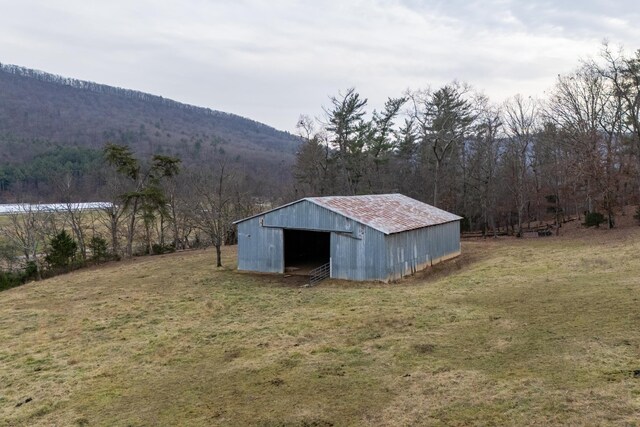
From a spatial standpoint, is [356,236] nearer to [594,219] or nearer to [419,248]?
[419,248]

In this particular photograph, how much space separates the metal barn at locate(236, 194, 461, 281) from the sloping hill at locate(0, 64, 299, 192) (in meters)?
60.9

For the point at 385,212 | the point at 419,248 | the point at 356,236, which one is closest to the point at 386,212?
the point at 385,212

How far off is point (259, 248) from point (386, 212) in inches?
271

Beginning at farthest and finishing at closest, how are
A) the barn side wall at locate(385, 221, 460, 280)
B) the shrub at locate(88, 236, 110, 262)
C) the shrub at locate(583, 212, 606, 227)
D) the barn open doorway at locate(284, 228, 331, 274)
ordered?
the shrub at locate(583, 212, 606, 227) → the shrub at locate(88, 236, 110, 262) → the barn open doorway at locate(284, 228, 331, 274) → the barn side wall at locate(385, 221, 460, 280)

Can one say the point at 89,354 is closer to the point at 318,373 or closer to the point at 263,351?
the point at 263,351


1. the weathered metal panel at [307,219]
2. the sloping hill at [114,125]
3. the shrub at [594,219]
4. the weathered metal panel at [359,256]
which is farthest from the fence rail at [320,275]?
the sloping hill at [114,125]

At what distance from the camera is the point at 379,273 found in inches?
776

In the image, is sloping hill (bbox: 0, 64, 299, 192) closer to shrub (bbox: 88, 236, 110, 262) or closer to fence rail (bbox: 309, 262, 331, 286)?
shrub (bbox: 88, 236, 110, 262)

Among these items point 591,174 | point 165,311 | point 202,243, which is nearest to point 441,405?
point 165,311

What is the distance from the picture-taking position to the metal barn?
19969 millimetres

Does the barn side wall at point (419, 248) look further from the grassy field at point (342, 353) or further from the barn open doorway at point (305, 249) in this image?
the barn open doorway at point (305, 249)

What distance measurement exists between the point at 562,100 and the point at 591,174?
11.2 m

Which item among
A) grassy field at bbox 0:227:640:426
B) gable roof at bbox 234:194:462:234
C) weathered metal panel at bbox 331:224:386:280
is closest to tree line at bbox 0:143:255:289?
gable roof at bbox 234:194:462:234

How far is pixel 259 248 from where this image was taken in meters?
23.0
